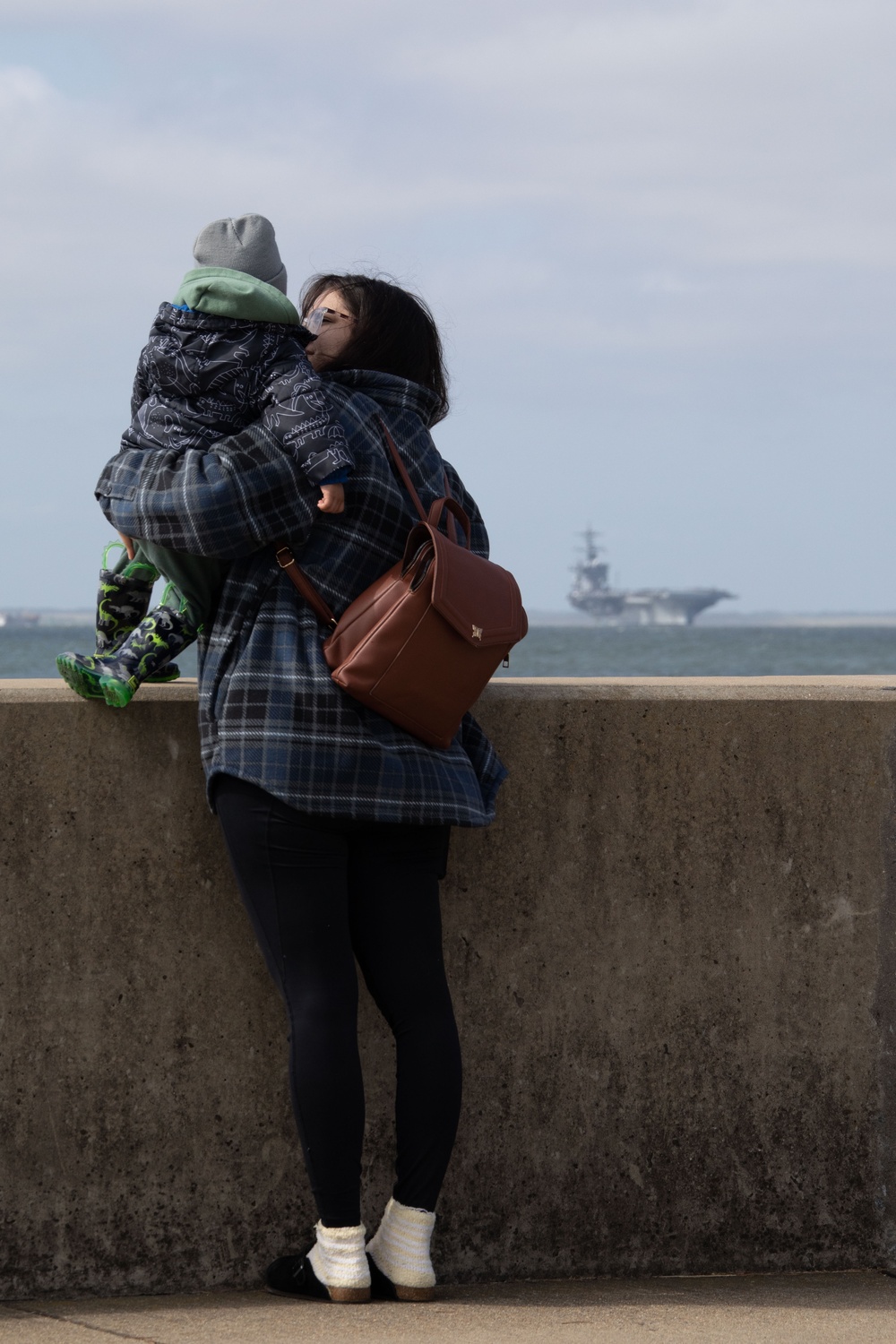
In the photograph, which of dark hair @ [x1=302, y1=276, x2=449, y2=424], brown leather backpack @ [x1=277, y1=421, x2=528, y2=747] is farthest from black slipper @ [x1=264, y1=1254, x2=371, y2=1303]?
dark hair @ [x1=302, y1=276, x2=449, y2=424]

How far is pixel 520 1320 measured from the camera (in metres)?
2.45

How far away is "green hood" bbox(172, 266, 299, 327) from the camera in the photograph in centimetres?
231

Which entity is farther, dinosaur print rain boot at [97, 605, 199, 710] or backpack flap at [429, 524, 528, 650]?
dinosaur print rain boot at [97, 605, 199, 710]

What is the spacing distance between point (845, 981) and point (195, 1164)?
1.38 metres

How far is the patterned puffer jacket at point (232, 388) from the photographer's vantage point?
231 centimetres

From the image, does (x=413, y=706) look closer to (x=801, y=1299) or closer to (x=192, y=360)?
(x=192, y=360)

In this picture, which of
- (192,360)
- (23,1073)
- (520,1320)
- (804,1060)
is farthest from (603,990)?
(192,360)

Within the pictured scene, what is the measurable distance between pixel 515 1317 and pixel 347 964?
0.71 m

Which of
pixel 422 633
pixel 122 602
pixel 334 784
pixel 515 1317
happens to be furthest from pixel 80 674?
pixel 515 1317

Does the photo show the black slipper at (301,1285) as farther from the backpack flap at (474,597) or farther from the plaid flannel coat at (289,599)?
the backpack flap at (474,597)

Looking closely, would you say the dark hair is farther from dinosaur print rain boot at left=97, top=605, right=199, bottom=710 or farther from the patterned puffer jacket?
dinosaur print rain boot at left=97, top=605, right=199, bottom=710

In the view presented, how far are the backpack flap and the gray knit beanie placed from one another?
539mm

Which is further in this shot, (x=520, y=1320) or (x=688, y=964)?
(x=688, y=964)

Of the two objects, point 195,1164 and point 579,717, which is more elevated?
point 579,717
